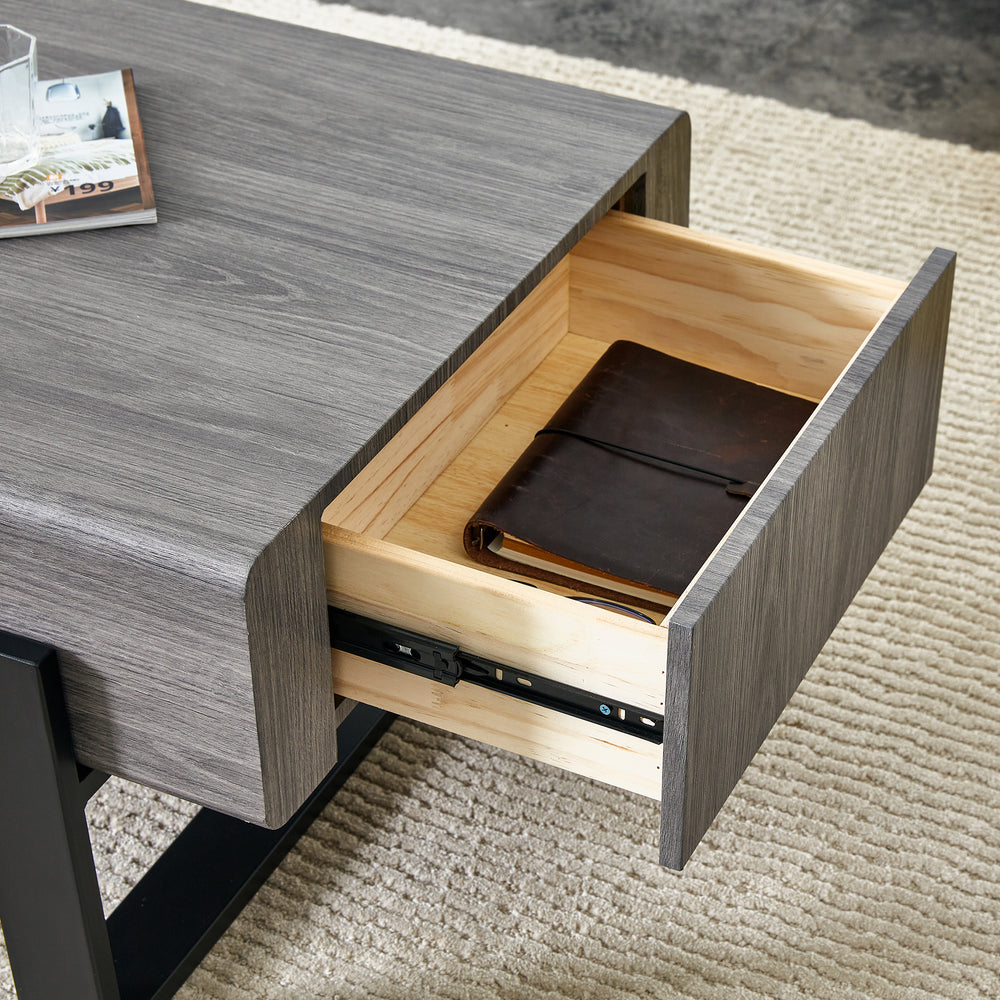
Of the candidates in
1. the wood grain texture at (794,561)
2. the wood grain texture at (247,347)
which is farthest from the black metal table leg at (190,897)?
the wood grain texture at (794,561)

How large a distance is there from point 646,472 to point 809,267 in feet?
0.59

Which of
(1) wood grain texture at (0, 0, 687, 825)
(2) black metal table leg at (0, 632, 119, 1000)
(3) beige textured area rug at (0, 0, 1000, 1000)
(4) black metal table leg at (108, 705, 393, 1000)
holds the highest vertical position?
(1) wood grain texture at (0, 0, 687, 825)

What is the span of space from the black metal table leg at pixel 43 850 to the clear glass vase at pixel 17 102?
1.23 ft

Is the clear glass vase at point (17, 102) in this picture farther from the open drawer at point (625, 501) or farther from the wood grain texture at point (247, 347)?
the open drawer at point (625, 501)

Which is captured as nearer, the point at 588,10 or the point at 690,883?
the point at 690,883

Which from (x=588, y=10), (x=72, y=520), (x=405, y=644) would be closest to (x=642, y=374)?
(x=405, y=644)

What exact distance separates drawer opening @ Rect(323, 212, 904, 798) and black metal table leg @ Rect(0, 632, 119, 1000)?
16 centimetres

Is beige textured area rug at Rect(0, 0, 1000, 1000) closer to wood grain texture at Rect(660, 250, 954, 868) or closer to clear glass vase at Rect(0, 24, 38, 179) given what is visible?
wood grain texture at Rect(660, 250, 954, 868)

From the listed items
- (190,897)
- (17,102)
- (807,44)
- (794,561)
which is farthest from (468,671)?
(807,44)

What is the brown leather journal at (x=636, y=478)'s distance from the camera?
87 cm

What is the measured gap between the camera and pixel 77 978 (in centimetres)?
85

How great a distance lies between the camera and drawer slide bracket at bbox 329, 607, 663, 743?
0.72 meters

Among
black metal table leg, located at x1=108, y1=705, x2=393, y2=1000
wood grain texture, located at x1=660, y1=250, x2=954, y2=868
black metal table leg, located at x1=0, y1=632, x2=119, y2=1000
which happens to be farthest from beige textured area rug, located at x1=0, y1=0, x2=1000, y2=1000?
wood grain texture, located at x1=660, y1=250, x2=954, y2=868

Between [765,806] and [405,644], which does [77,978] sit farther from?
[765,806]
